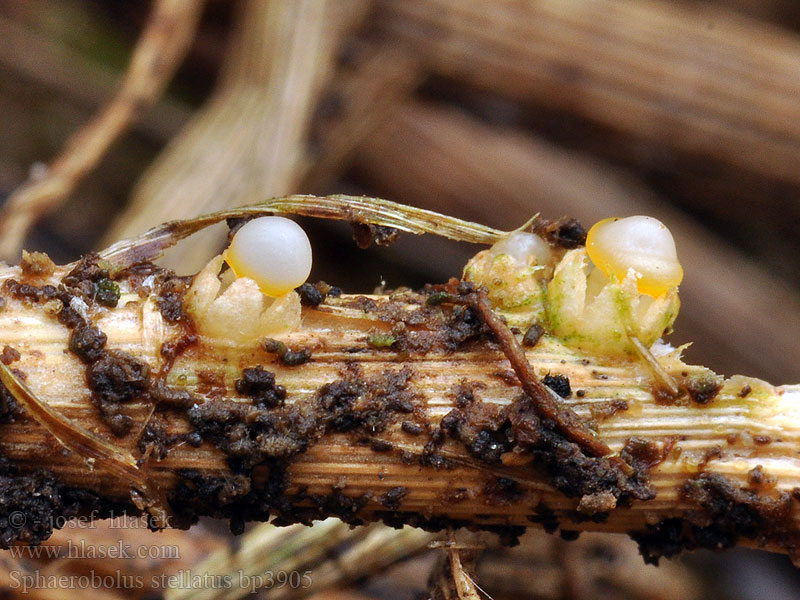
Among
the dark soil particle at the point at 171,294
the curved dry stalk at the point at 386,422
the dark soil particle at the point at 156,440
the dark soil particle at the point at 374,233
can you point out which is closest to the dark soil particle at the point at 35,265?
the curved dry stalk at the point at 386,422

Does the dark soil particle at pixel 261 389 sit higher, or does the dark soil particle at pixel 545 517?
the dark soil particle at pixel 261 389

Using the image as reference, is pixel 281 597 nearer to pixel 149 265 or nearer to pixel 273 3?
pixel 149 265

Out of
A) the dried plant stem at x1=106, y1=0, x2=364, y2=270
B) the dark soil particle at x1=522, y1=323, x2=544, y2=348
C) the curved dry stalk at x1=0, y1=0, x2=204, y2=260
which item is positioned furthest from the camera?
the dried plant stem at x1=106, y1=0, x2=364, y2=270

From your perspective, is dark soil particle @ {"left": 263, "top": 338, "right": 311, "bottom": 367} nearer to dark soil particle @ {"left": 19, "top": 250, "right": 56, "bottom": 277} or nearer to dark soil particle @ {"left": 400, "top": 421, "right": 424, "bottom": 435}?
dark soil particle @ {"left": 400, "top": 421, "right": 424, "bottom": 435}

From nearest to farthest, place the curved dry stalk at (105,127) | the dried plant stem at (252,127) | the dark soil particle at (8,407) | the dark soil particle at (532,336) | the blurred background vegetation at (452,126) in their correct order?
1. the dark soil particle at (8,407)
2. the dark soil particle at (532,336)
3. the curved dry stalk at (105,127)
4. the dried plant stem at (252,127)
5. the blurred background vegetation at (452,126)

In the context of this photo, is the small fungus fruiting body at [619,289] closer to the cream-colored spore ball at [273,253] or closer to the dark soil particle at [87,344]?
the cream-colored spore ball at [273,253]

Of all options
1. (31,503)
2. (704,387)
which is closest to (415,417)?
(704,387)

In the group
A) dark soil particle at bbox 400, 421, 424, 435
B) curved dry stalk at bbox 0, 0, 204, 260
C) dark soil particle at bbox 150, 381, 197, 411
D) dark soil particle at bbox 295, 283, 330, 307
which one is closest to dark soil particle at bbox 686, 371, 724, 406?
dark soil particle at bbox 400, 421, 424, 435
